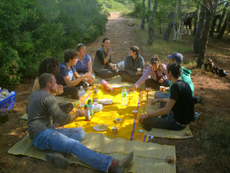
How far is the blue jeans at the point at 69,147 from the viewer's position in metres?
3.10

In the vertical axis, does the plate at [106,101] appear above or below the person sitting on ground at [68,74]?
below

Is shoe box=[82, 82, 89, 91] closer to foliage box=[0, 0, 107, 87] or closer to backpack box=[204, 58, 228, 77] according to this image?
foliage box=[0, 0, 107, 87]

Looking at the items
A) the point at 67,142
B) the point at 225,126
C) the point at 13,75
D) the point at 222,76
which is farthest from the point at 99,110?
the point at 222,76

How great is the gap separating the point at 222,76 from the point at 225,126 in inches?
180

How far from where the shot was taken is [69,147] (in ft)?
10.7

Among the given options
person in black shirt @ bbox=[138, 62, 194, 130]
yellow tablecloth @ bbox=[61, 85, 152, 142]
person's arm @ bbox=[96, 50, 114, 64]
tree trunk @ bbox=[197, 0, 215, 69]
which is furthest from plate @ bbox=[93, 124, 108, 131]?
tree trunk @ bbox=[197, 0, 215, 69]

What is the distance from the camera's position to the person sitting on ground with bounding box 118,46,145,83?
7.26m

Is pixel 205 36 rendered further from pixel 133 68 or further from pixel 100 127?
pixel 100 127

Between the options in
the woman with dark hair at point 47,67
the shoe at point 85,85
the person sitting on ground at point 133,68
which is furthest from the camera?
the person sitting on ground at point 133,68

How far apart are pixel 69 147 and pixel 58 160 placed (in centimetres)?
25

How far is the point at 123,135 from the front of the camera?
4.18 metres

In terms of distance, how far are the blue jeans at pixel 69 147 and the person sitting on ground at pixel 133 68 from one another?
4.16m

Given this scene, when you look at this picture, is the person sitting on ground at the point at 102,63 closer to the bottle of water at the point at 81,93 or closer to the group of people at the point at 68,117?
the bottle of water at the point at 81,93

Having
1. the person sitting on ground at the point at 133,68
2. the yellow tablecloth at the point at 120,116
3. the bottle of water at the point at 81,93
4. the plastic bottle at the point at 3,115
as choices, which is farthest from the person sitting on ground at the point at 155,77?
the plastic bottle at the point at 3,115
